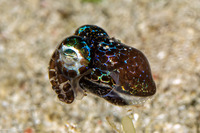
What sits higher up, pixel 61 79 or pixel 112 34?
pixel 112 34

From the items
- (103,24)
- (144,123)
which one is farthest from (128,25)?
(144,123)

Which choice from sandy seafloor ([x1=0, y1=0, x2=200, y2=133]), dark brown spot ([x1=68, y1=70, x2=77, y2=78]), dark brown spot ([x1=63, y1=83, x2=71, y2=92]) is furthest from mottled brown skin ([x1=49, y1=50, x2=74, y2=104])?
sandy seafloor ([x1=0, y1=0, x2=200, y2=133])

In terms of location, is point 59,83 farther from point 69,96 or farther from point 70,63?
point 70,63

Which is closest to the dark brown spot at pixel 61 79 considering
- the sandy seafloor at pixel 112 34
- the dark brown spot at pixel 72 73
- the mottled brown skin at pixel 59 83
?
the mottled brown skin at pixel 59 83

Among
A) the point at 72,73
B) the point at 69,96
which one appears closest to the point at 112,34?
the point at 69,96

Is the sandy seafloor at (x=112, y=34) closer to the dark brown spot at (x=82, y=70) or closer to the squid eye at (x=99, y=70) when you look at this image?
the squid eye at (x=99, y=70)

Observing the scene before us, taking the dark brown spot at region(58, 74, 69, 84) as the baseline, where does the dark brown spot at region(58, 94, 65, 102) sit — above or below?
below

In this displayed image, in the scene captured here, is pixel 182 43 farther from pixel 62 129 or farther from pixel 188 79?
pixel 62 129

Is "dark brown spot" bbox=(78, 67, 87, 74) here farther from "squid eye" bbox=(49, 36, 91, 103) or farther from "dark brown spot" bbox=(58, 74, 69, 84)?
"dark brown spot" bbox=(58, 74, 69, 84)
